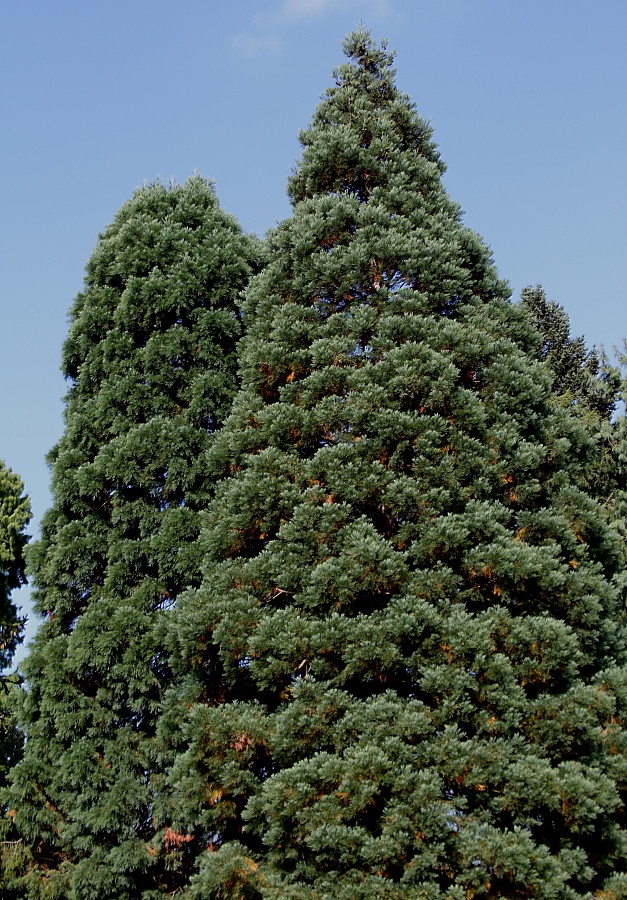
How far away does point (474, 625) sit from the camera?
5.77 m

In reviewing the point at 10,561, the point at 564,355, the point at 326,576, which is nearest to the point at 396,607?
the point at 326,576

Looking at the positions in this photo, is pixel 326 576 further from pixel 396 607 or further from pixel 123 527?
pixel 123 527

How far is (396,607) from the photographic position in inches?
235

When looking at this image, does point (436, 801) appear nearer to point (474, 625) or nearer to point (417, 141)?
point (474, 625)

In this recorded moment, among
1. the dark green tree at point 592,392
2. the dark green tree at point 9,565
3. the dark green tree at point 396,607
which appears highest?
the dark green tree at point 592,392

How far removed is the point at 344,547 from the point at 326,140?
5.32 meters

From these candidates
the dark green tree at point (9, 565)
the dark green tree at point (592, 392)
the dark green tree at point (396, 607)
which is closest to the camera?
the dark green tree at point (396, 607)

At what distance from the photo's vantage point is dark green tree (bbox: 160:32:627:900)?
17.5ft

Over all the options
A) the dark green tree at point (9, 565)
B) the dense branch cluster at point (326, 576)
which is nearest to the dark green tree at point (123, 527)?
the dense branch cluster at point (326, 576)

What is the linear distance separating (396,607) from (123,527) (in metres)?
3.75

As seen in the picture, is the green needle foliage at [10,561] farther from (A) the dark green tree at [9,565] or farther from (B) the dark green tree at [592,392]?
(B) the dark green tree at [592,392]

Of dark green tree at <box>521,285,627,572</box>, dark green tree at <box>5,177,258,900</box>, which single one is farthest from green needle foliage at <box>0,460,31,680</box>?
dark green tree at <box>521,285,627,572</box>

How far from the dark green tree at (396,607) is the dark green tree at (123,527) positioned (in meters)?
0.62

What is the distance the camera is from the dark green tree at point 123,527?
7215 mm
